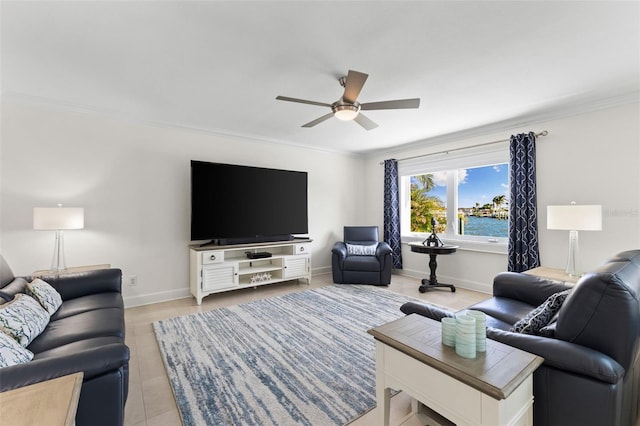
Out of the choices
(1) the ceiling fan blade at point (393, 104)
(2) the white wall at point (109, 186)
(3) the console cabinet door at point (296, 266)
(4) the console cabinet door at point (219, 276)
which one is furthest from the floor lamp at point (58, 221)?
(1) the ceiling fan blade at point (393, 104)

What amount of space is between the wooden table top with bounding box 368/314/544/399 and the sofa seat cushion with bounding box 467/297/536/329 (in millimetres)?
836

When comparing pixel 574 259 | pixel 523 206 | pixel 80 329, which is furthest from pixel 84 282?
pixel 523 206

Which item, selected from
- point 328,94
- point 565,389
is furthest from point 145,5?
point 565,389

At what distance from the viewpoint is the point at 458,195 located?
4484 millimetres

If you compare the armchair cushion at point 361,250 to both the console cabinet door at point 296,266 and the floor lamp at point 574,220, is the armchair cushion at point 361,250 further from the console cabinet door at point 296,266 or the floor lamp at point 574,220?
the floor lamp at point 574,220

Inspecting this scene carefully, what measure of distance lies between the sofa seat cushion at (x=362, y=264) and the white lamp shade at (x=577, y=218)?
2.26 metres

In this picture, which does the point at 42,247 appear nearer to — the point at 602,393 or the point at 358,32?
the point at 358,32

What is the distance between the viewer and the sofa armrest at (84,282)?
2.36m

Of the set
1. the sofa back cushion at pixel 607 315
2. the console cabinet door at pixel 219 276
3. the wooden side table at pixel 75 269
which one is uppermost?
the sofa back cushion at pixel 607 315

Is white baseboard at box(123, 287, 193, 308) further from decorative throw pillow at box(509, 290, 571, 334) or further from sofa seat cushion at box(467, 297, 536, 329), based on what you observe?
decorative throw pillow at box(509, 290, 571, 334)

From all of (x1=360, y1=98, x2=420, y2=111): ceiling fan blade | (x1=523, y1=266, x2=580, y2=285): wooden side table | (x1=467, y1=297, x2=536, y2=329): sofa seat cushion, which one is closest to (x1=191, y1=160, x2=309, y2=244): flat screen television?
(x1=360, y1=98, x2=420, y2=111): ceiling fan blade

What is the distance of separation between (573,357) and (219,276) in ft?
11.6

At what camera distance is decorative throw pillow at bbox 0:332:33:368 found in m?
1.14

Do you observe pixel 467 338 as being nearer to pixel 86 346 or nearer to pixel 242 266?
pixel 86 346
